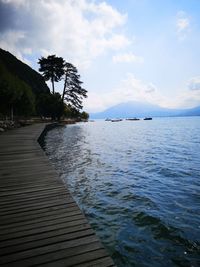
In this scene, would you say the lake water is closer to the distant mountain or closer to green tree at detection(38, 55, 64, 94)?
green tree at detection(38, 55, 64, 94)

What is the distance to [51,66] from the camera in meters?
Answer: 64.3

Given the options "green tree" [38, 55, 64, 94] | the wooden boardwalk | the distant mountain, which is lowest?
the wooden boardwalk

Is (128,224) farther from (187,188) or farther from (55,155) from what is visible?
(55,155)

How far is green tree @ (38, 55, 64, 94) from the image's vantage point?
6412 centimetres

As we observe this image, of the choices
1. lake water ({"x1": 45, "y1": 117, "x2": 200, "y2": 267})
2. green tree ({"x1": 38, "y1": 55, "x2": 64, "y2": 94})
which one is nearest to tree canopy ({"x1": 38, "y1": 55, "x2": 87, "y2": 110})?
green tree ({"x1": 38, "y1": 55, "x2": 64, "y2": 94})

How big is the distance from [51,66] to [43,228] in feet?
213

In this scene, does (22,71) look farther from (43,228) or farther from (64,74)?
(43,228)

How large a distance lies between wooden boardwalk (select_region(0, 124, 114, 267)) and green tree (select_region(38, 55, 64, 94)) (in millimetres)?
61118

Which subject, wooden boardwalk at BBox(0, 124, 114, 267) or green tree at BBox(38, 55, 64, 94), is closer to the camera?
wooden boardwalk at BBox(0, 124, 114, 267)

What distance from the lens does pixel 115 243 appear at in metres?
5.66

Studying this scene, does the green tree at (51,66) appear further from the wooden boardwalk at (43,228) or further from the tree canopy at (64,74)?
the wooden boardwalk at (43,228)

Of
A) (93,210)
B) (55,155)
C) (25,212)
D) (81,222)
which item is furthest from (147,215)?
(55,155)

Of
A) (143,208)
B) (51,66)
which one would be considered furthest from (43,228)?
(51,66)

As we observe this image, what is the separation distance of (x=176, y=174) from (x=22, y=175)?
824 centimetres
